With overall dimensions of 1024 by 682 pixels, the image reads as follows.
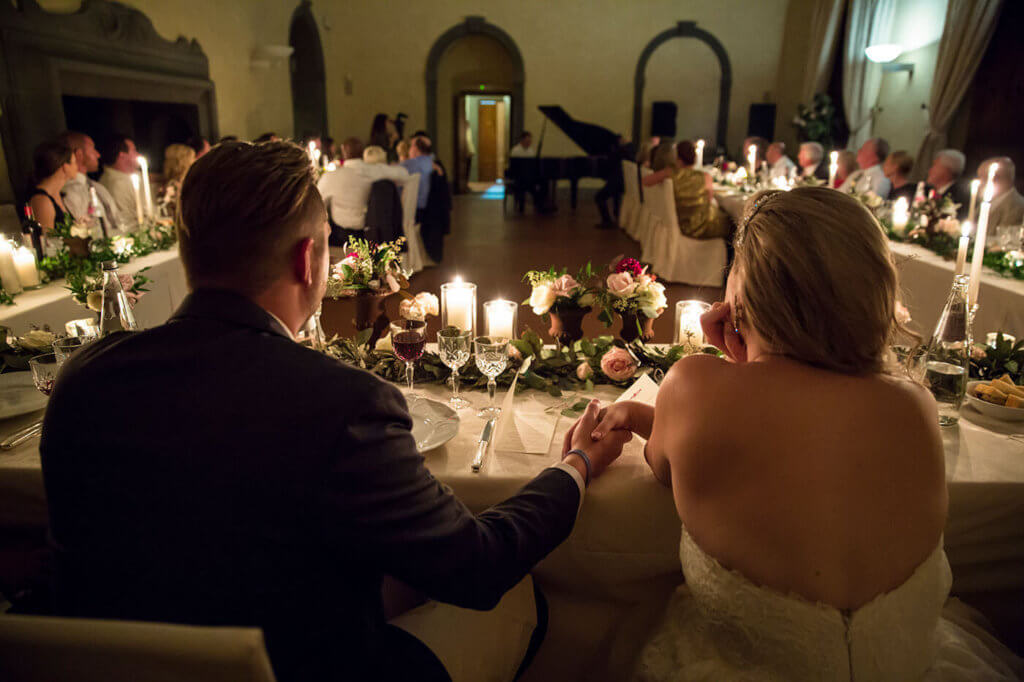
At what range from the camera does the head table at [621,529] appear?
1315 millimetres

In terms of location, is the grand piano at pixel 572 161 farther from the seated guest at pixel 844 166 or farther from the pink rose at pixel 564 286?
the pink rose at pixel 564 286

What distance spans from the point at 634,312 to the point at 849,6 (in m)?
11.6

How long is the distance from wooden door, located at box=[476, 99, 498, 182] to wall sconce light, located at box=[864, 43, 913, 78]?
10.1 metres

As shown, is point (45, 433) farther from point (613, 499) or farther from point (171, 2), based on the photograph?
point (171, 2)

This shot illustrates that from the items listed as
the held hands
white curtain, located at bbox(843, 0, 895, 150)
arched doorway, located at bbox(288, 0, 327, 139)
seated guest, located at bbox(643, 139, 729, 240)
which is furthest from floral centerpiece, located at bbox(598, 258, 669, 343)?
arched doorway, located at bbox(288, 0, 327, 139)

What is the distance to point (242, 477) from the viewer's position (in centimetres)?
78

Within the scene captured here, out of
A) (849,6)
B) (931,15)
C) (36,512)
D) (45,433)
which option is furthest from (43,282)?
(849,6)

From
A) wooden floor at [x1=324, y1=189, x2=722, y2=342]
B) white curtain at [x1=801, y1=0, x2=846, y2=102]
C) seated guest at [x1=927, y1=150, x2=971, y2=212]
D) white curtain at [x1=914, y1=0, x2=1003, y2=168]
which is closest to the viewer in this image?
wooden floor at [x1=324, y1=189, x2=722, y2=342]

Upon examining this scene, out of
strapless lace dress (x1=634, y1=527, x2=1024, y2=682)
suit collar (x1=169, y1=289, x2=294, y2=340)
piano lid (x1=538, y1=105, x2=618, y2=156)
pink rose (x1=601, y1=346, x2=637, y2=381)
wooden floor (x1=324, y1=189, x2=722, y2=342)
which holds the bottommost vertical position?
wooden floor (x1=324, y1=189, x2=722, y2=342)

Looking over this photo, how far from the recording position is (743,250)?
3.64 feet

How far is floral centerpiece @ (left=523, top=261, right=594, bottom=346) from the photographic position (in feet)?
6.32

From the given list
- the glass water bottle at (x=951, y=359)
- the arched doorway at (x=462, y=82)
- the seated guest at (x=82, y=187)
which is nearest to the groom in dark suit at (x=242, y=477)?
the glass water bottle at (x=951, y=359)

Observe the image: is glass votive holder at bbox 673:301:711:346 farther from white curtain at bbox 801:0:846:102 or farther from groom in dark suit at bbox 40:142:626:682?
white curtain at bbox 801:0:846:102

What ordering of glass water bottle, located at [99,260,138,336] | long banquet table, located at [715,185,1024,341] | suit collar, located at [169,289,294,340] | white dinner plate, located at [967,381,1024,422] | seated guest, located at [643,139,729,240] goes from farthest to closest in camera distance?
seated guest, located at [643,139,729,240]
long banquet table, located at [715,185,1024,341]
glass water bottle, located at [99,260,138,336]
white dinner plate, located at [967,381,1024,422]
suit collar, located at [169,289,294,340]
